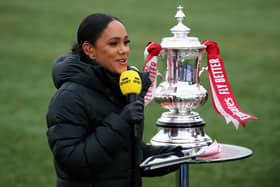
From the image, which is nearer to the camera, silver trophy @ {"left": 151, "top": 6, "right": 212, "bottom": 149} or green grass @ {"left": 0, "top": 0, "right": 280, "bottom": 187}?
silver trophy @ {"left": 151, "top": 6, "right": 212, "bottom": 149}

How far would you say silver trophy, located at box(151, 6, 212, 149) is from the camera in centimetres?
322

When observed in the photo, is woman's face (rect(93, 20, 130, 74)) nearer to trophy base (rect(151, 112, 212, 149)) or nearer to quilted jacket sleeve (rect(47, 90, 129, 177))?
quilted jacket sleeve (rect(47, 90, 129, 177))

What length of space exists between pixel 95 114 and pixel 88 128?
62mm

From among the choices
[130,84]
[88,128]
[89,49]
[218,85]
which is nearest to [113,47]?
[89,49]

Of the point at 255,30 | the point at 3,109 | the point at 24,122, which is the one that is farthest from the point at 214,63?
the point at 255,30

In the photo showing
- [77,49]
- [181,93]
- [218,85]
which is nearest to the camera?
[77,49]

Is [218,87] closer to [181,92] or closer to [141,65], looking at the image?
[181,92]

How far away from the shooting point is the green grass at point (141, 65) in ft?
21.5

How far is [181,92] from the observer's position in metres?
3.21

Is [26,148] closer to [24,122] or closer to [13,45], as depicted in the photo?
[24,122]

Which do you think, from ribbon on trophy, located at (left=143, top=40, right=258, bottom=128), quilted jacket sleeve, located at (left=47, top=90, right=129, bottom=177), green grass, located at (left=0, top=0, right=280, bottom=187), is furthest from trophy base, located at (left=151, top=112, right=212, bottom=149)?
green grass, located at (left=0, top=0, right=280, bottom=187)

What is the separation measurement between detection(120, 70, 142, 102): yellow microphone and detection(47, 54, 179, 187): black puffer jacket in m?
0.10

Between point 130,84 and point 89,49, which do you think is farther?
point 89,49

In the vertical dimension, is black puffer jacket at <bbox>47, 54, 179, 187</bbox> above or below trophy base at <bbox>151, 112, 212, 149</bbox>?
above
